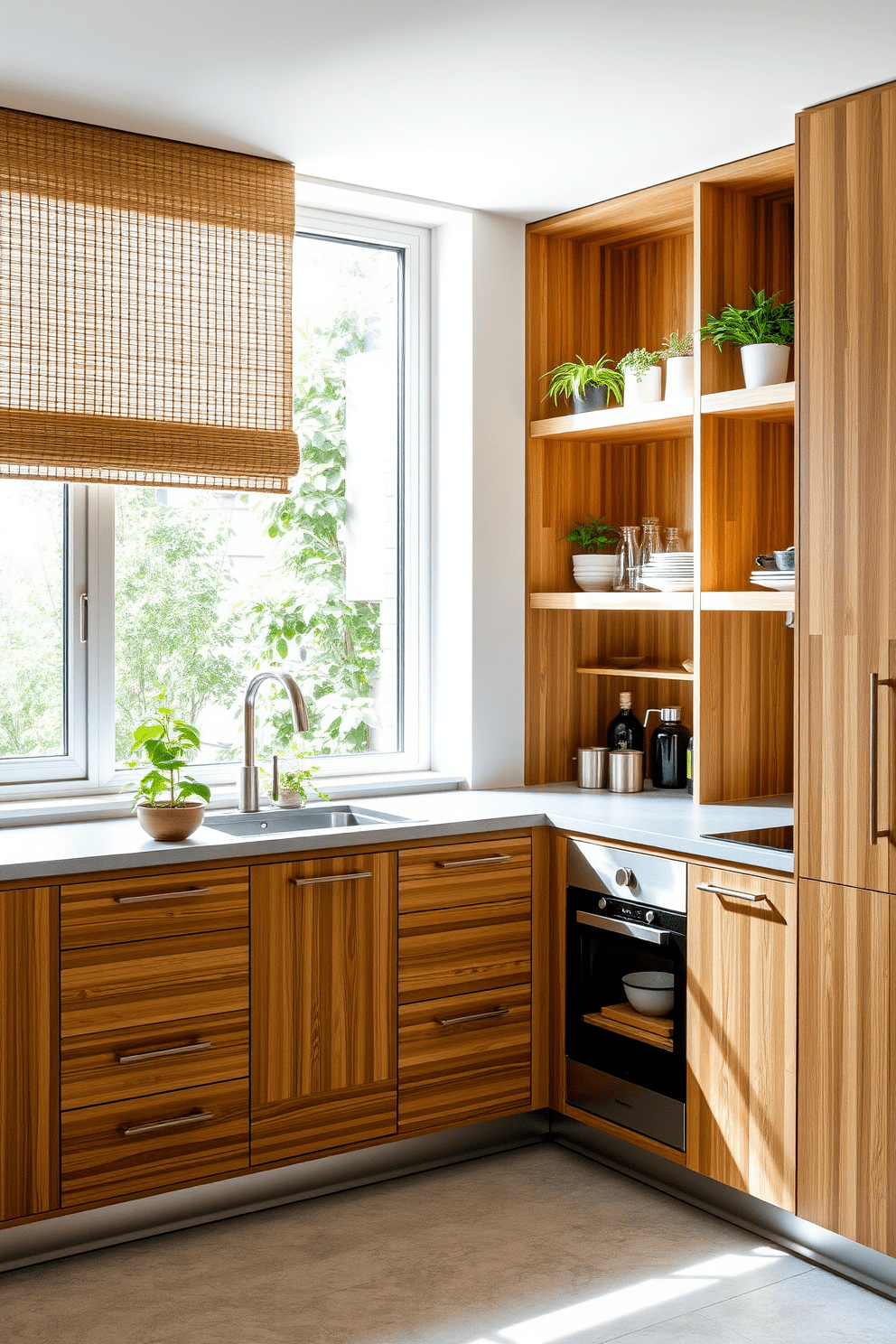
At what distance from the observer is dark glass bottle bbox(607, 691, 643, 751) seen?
12.2ft

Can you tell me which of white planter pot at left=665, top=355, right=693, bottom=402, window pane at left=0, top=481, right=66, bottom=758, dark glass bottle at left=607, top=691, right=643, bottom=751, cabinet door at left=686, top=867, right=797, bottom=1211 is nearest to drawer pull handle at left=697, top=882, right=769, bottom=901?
cabinet door at left=686, top=867, right=797, bottom=1211

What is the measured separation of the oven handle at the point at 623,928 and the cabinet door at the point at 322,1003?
0.49 metres

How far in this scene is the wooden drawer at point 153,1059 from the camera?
8.64ft

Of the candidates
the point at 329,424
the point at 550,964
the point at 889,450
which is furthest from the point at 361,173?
the point at 550,964

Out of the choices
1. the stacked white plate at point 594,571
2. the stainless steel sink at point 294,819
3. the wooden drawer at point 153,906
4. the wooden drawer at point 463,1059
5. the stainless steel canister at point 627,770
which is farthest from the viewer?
the stacked white plate at point 594,571

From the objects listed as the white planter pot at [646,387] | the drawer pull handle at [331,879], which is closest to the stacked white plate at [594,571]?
the white planter pot at [646,387]

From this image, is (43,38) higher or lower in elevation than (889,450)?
higher

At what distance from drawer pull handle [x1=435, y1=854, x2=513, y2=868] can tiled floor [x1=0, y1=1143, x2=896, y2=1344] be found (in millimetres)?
762

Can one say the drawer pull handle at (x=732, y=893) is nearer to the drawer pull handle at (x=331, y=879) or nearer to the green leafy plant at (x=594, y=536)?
the drawer pull handle at (x=331, y=879)

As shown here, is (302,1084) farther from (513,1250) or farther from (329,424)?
(329,424)

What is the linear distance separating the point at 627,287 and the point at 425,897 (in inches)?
77.2

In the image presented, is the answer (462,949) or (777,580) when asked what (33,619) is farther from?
(777,580)

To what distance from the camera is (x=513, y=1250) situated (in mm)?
2779

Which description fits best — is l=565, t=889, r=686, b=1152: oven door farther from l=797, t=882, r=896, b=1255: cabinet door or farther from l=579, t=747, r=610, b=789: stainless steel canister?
l=579, t=747, r=610, b=789: stainless steel canister
